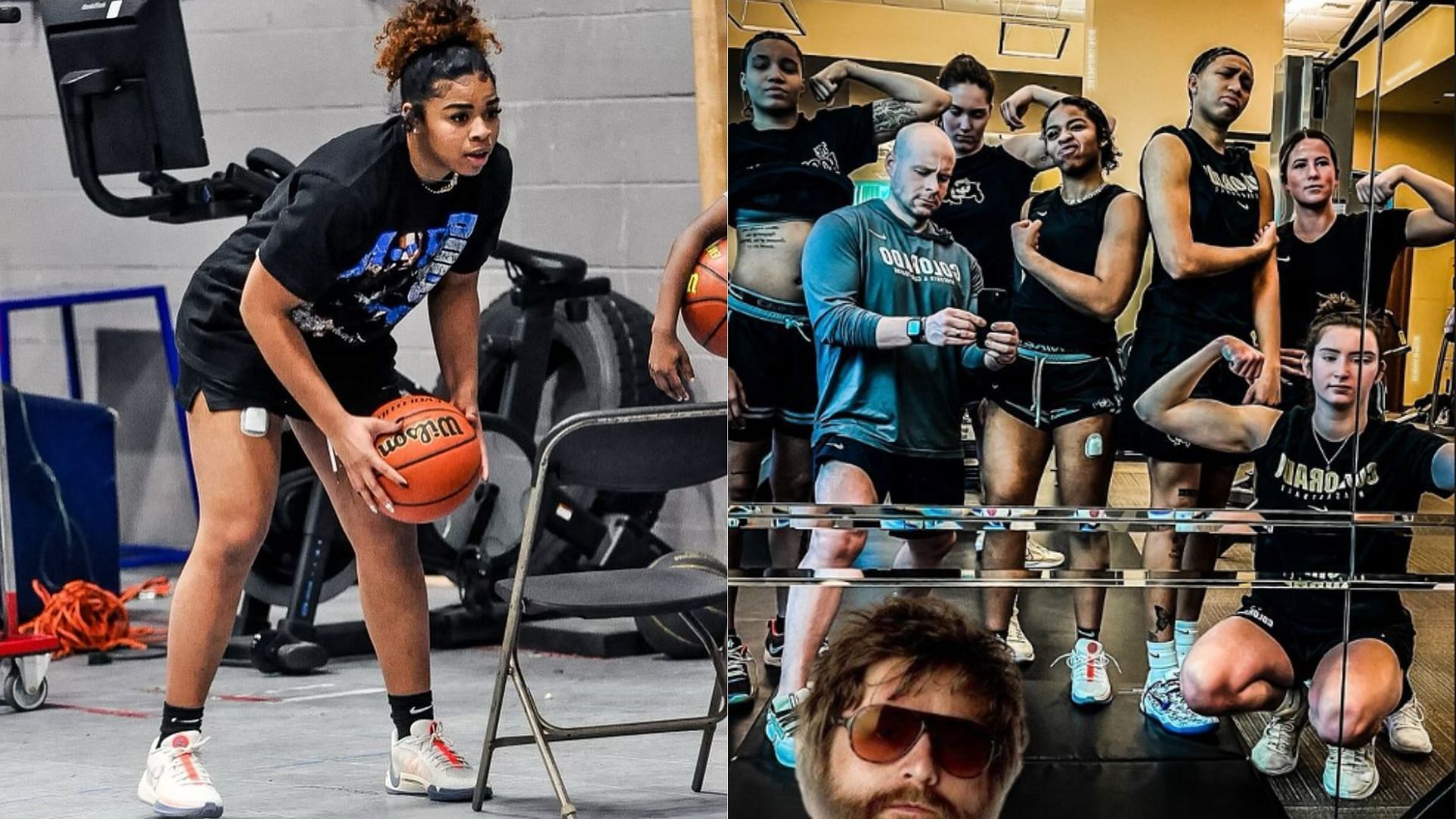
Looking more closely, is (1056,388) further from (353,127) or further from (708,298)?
(353,127)

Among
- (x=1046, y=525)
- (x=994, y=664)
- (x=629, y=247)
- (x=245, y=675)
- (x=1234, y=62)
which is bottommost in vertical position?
(x=245, y=675)

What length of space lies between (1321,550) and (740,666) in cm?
81

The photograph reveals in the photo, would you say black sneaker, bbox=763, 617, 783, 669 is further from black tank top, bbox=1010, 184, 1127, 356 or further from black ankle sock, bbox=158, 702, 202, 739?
black ankle sock, bbox=158, 702, 202, 739

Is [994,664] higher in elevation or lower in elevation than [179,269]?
lower

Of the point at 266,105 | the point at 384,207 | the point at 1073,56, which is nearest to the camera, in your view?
the point at 1073,56

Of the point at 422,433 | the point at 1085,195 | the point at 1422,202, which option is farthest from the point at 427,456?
the point at 1422,202

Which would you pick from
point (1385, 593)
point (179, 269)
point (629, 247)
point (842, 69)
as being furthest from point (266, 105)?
point (1385, 593)

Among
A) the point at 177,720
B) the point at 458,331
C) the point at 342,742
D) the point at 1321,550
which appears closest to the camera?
the point at 1321,550

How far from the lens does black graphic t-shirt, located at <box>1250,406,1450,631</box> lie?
70.9 inches

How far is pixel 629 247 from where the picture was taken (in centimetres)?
432

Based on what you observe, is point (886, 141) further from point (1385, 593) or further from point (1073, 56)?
point (1385, 593)

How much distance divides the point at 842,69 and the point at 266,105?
11.7ft

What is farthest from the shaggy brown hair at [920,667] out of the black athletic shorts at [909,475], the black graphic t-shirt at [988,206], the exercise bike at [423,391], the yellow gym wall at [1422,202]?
the exercise bike at [423,391]

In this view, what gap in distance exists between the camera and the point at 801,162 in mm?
1750
